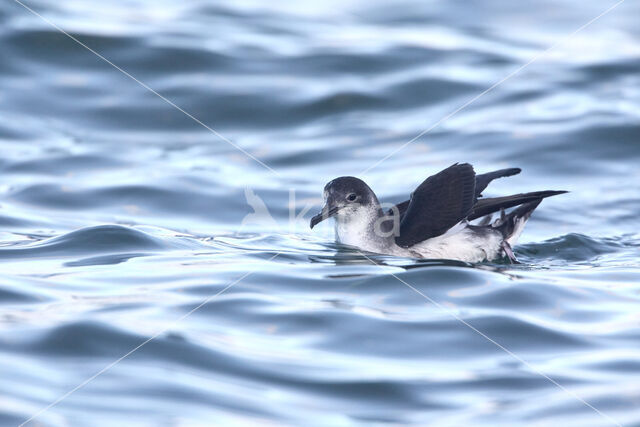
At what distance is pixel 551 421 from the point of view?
4.29 m

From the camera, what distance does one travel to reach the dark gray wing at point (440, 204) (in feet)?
23.6

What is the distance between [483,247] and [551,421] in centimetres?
330

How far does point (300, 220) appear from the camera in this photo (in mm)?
9289

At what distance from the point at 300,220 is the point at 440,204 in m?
2.36

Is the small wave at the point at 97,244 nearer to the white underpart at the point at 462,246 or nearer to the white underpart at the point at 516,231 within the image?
the white underpart at the point at 462,246

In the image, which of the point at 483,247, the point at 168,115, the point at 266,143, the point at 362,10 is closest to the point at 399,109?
the point at 266,143

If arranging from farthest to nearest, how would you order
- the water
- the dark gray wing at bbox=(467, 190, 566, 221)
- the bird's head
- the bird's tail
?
the bird's tail, the bird's head, the dark gray wing at bbox=(467, 190, 566, 221), the water

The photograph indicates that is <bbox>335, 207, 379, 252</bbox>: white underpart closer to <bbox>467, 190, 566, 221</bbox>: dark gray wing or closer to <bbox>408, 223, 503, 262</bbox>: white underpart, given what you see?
<bbox>408, 223, 503, 262</bbox>: white underpart

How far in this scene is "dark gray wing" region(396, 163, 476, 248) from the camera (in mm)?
7207

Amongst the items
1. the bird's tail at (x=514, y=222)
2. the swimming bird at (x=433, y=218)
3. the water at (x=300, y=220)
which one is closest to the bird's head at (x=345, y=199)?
the swimming bird at (x=433, y=218)

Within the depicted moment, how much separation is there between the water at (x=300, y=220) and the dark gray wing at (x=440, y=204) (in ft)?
0.92

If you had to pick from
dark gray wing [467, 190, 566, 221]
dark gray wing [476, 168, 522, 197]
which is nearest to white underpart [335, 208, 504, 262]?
dark gray wing [467, 190, 566, 221]

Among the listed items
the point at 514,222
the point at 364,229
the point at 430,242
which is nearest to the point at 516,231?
the point at 514,222

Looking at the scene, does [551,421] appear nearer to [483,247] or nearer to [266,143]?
[483,247]
